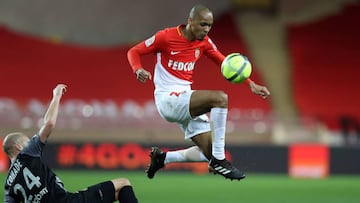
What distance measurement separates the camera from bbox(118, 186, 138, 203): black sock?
27.6 feet

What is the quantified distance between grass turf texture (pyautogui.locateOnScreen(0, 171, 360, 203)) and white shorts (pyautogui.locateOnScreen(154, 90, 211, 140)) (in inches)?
140

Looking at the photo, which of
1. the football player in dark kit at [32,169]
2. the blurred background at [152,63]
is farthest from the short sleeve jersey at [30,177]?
the blurred background at [152,63]

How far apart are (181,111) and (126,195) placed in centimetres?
117

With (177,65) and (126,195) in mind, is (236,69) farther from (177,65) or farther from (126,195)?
(126,195)

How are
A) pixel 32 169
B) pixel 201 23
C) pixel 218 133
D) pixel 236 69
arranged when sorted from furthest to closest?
1. pixel 218 133
2. pixel 201 23
3. pixel 236 69
4. pixel 32 169

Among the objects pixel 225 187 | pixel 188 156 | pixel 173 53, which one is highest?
pixel 173 53

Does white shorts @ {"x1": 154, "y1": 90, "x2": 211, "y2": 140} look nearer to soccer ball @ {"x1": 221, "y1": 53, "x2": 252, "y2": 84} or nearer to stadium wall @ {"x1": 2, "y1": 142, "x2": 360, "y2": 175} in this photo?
soccer ball @ {"x1": 221, "y1": 53, "x2": 252, "y2": 84}

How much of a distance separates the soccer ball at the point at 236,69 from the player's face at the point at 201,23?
1.56 ft

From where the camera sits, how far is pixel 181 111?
9.08 meters

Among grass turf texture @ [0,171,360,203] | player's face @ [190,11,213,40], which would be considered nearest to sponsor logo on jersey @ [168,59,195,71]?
player's face @ [190,11,213,40]

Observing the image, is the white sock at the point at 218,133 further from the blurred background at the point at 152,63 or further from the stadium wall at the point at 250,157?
the blurred background at the point at 152,63

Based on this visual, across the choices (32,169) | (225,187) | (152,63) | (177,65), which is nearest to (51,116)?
(32,169)

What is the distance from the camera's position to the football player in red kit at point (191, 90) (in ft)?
29.0

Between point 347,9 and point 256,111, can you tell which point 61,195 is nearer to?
point 256,111
